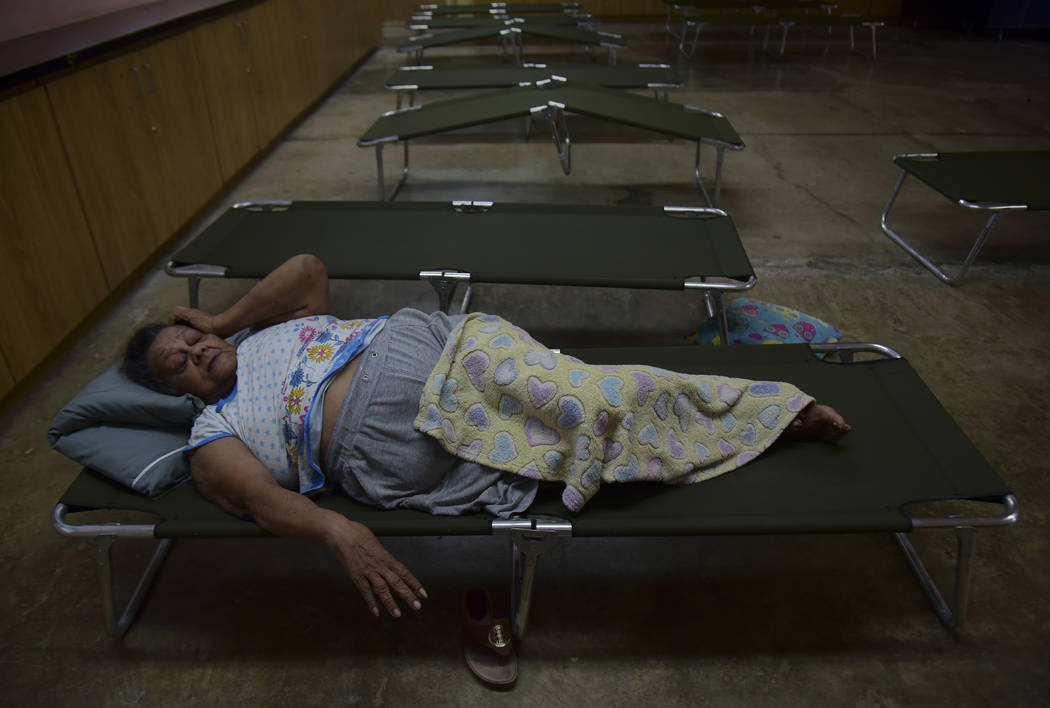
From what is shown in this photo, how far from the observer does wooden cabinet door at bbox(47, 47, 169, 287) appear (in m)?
2.31

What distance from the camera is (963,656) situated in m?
1.35

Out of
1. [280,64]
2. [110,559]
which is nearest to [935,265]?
[110,559]

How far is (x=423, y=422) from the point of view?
4.34 feet

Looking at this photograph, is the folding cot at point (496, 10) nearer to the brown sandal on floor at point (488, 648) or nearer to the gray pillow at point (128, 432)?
the gray pillow at point (128, 432)

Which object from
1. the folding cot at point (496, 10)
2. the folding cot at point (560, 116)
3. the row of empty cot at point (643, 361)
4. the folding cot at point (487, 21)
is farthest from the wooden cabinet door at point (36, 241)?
the folding cot at point (496, 10)

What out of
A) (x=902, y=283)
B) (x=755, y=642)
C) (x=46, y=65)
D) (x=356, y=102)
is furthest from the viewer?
(x=356, y=102)

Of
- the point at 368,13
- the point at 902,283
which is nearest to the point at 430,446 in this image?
the point at 902,283

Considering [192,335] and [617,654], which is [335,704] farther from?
[192,335]

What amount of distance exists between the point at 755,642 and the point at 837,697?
→ 0.17 meters

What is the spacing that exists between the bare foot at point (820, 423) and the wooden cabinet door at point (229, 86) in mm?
3131

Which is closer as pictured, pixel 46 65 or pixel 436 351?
pixel 436 351

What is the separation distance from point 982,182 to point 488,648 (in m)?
2.66

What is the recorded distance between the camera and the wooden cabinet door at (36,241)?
1.99 meters

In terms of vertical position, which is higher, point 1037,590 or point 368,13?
point 368,13
